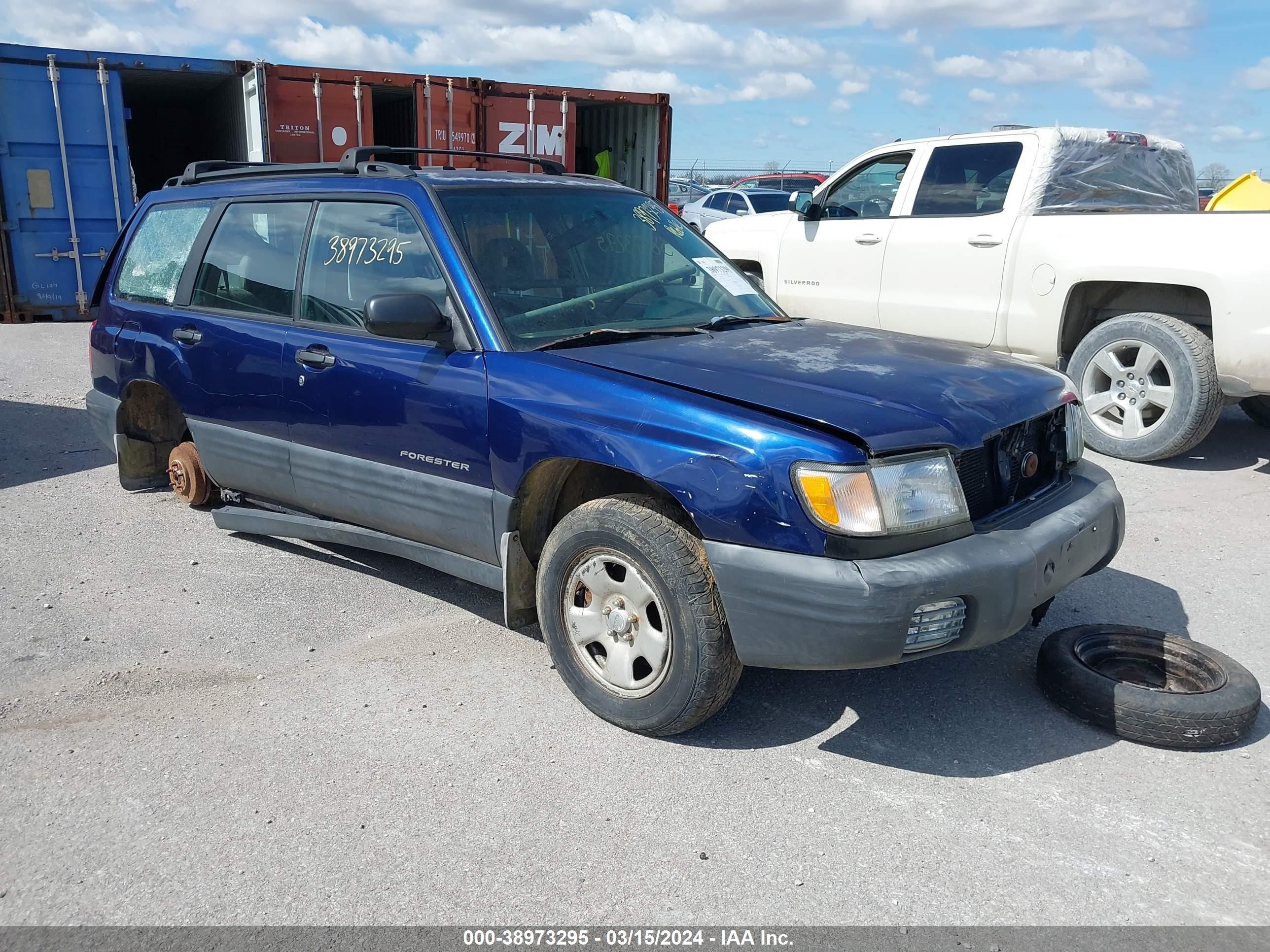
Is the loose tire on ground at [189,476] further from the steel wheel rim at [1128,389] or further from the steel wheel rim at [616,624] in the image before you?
the steel wheel rim at [1128,389]

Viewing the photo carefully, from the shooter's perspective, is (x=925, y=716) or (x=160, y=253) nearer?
(x=925, y=716)

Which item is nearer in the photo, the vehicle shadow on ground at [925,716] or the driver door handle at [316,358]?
the vehicle shadow on ground at [925,716]

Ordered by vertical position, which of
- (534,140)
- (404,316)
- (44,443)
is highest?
(534,140)

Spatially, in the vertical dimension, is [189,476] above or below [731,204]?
below

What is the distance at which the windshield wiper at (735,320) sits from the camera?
4.13 meters

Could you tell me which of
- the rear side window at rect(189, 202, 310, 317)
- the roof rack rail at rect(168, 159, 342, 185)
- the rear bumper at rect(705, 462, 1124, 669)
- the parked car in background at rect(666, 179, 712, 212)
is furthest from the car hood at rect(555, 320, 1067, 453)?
the parked car in background at rect(666, 179, 712, 212)

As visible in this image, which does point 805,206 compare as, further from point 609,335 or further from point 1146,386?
point 609,335

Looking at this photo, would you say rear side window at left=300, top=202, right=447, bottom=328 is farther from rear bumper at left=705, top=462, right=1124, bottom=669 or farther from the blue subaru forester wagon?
rear bumper at left=705, top=462, right=1124, bottom=669

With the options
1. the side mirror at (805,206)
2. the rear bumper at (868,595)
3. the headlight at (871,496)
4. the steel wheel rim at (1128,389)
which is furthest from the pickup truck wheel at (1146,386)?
the headlight at (871,496)

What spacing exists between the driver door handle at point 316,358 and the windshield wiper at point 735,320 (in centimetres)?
147

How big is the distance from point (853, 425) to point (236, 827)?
6.75 feet

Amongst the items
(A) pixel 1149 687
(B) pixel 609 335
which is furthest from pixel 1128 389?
(B) pixel 609 335

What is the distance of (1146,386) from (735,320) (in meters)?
3.85

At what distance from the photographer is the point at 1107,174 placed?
24.8 feet
